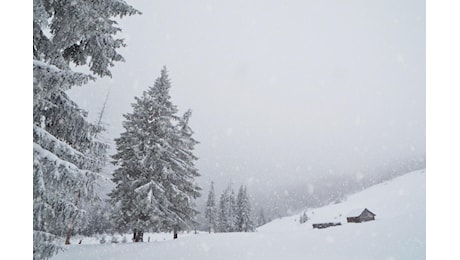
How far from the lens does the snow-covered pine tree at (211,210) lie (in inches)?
2336

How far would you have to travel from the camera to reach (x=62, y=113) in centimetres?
575

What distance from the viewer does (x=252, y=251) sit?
35.2ft

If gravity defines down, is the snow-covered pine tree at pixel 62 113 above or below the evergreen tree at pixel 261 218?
above

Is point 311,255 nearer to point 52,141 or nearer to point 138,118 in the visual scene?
point 52,141

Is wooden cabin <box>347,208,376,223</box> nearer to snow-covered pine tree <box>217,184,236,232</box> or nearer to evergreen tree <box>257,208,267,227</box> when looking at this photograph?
snow-covered pine tree <box>217,184,236,232</box>

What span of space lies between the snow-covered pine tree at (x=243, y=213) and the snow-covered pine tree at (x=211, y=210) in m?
7.91

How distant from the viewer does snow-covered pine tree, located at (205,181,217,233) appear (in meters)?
59.3

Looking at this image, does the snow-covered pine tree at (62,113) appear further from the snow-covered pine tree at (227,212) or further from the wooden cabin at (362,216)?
the snow-covered pine tree at (227,212)

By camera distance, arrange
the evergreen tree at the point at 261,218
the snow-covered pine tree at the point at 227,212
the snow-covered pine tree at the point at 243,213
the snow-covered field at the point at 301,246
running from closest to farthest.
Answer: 1. the snow-covered field at the point at 301,246
2. the snow-covered pine tree at the point at 243,213
3. the snow-covered pine tree at the point at 227,212
4. the evergreen tree at the point at 261,218

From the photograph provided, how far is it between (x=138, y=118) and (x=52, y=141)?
13061mm

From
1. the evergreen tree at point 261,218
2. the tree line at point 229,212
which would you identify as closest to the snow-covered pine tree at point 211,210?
the tree line at point 229,212

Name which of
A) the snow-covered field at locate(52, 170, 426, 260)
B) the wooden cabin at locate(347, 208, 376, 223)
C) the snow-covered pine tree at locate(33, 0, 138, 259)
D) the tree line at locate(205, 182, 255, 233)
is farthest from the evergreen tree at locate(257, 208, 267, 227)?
the snow-covered pine tree at locate(33, 0, 138, 259)
